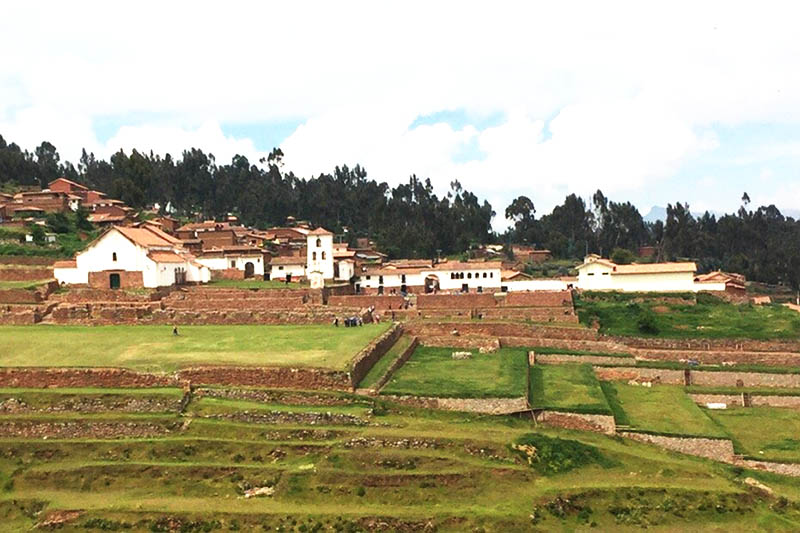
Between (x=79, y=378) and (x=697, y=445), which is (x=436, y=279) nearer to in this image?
(x=697, y=445)

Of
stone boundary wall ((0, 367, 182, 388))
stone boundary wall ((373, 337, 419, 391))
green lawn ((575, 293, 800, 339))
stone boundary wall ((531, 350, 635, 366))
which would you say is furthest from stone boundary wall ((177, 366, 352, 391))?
green lawn ((575, 293, 800, 339))

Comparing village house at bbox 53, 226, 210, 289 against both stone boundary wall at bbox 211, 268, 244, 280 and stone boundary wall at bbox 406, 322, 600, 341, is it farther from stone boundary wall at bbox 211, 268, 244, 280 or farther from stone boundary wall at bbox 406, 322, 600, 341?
stone boundary wall at bbox 406, 322, 600, 341

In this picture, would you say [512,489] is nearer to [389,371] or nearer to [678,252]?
[389,371]

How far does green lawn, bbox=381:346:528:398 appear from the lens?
2414 cm

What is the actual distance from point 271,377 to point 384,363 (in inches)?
227

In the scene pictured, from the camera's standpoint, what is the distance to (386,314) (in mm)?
38625

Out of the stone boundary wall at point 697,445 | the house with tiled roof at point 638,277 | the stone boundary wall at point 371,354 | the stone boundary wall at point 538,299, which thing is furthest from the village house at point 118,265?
the house with tiled roof at point 638,277

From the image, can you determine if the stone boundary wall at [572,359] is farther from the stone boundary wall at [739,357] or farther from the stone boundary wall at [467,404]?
the stone boundary wall at [467,404]

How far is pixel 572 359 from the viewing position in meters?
33.8

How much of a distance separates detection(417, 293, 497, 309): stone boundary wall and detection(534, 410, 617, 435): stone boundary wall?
16.9 meters

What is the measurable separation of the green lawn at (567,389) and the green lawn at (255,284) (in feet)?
54.7

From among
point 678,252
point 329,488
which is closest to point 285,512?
point 329,488

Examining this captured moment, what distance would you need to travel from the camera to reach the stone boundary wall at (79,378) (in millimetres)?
23219

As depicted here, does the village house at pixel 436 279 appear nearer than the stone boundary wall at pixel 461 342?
No
